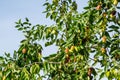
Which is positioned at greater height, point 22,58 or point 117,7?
point 117,7

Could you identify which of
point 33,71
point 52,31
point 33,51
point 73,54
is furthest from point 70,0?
point 33,71

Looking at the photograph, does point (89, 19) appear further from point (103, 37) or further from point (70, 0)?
point (70, 0)

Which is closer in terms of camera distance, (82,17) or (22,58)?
(82,17)

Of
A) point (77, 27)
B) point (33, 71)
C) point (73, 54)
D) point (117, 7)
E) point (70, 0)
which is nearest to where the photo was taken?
point (33, 71)

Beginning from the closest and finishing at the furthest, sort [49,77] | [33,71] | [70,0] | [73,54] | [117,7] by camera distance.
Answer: [33,71] < [73,54] < [117,7] < [49,77] < [70,0]

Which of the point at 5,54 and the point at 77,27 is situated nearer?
the point at 77,27

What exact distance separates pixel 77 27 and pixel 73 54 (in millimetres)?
728

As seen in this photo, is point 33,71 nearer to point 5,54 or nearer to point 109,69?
point 109,69

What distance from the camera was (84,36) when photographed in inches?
270

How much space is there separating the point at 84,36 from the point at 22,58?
1.61m

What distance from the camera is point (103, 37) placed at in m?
6.84

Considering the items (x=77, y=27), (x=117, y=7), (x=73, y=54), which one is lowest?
(x=73, y=54)

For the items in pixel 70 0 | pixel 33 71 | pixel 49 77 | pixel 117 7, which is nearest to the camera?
pixel 33 71

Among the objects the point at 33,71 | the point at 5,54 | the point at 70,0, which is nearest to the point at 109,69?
the point at 33,71
